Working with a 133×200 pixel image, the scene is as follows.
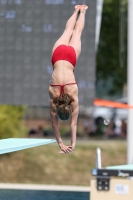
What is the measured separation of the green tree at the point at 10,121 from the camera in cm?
1417

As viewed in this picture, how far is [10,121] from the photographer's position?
14430mm

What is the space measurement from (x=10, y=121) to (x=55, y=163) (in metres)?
1.48

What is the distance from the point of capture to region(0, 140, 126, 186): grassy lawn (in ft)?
46.4

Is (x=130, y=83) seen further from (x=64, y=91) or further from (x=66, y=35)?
(x=64, y=91)

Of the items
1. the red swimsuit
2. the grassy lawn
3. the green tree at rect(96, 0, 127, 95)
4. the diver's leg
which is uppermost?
the diver's leg

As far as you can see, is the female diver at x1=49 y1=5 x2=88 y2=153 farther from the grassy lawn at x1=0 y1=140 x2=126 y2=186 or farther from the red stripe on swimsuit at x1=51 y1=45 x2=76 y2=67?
the grassy lawn at x1=0 y1=140 x2=126 y2=186

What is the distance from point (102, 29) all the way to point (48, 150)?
831 cm

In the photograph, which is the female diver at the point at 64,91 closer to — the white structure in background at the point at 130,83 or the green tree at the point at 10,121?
the white structure in background at the point at 130,83

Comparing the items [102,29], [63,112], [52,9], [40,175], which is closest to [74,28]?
[63,112]

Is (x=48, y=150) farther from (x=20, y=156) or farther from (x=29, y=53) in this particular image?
(x=29, y=53)

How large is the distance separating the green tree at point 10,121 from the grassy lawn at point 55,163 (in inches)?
21.0

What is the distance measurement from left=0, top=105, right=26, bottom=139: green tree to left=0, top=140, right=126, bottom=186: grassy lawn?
0.53 m

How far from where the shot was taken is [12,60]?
10836 millimetres

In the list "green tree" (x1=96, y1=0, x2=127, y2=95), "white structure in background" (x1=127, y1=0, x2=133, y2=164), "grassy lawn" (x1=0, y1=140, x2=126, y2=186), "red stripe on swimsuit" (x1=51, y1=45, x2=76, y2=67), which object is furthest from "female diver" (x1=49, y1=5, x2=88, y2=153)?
"green tree" (x1=96, y1=0, x2=127, y2=95)
